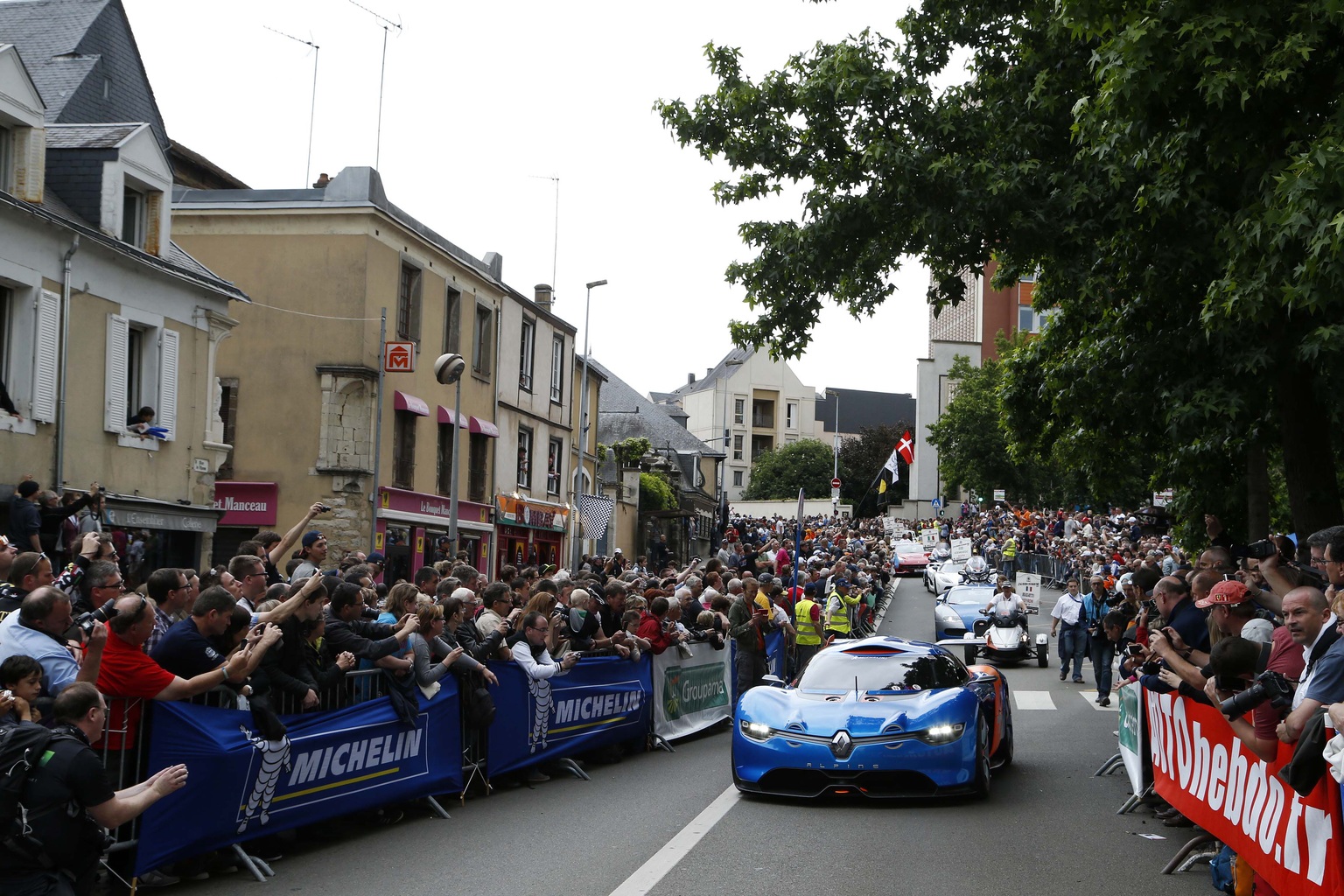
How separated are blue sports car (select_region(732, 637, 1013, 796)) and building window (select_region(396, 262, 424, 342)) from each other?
21021mm

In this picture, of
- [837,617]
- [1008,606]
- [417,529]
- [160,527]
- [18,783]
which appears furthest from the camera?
[417,529]

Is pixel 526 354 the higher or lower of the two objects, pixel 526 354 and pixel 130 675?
the higher

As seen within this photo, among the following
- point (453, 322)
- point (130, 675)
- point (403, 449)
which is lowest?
Answer: point (130, 675)

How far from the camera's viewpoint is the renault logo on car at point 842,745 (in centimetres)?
1062

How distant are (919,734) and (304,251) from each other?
2223cm

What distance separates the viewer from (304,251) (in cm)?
2958

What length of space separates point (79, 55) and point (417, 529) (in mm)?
12140

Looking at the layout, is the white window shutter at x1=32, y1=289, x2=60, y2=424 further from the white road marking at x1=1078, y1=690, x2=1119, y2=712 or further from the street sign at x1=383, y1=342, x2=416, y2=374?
the white road marking at x1=1078, y1=690, x2=1119, y2=712

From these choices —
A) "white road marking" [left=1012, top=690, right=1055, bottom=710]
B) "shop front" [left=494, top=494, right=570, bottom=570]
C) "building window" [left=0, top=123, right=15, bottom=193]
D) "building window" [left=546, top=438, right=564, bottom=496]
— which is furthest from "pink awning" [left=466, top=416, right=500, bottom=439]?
"white road marking" [left=1012, top=690, right=1055, bottom=710]

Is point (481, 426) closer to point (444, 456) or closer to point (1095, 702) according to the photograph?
point (444, 456)

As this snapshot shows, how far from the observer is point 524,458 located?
39188mm

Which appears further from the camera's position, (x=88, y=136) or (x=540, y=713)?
(x=88, y=136)

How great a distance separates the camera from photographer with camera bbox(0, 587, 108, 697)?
6598 mm

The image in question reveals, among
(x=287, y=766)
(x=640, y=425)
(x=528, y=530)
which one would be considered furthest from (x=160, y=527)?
(x=640, y=425)
